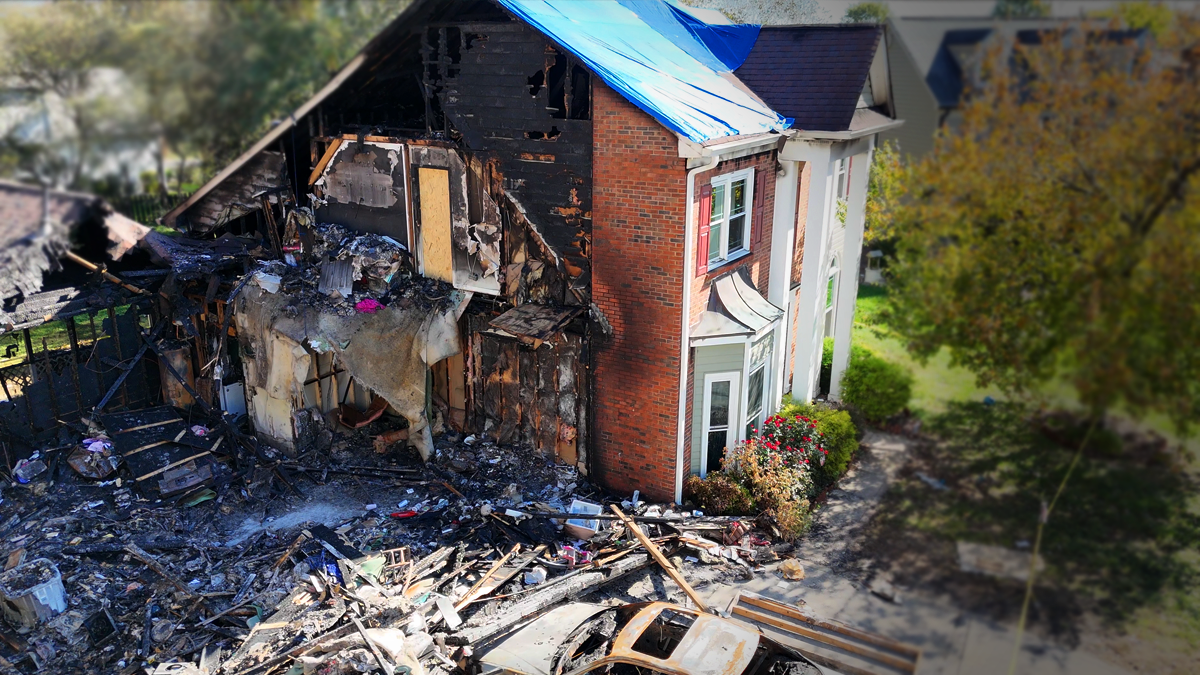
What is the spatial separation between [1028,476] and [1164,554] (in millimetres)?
761

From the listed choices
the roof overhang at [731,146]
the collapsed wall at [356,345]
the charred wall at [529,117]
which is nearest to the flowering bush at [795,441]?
the charred wall at [529,117]

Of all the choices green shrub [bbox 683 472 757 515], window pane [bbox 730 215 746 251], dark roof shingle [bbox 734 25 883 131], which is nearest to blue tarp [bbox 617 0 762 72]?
dark roof shingle [bbox 734 25 883 131]

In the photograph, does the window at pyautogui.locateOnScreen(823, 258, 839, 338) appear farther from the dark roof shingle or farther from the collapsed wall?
the collapsed wall

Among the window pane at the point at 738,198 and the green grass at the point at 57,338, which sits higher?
the window pane at the point at 738,198

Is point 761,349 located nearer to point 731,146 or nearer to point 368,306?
point 731,146

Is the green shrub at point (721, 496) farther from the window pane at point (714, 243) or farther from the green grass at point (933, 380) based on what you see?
the green grass at point (933, 380)

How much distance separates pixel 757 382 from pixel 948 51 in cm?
961

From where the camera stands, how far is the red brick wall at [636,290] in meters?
10.3

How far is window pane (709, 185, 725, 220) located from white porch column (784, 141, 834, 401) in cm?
167

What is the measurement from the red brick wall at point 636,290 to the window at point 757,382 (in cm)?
167

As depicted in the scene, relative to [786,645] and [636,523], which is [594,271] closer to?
[636,523]

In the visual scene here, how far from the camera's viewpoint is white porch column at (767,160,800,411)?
13.1 m

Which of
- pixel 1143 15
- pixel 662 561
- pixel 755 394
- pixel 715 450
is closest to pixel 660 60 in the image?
pixel 755 394

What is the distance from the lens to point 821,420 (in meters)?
10.9
